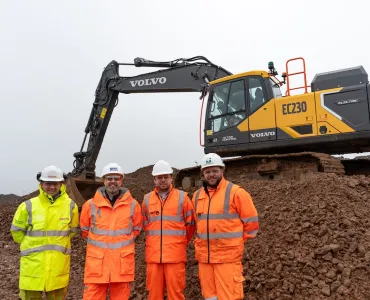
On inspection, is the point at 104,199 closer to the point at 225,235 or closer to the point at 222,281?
the point at 225,235

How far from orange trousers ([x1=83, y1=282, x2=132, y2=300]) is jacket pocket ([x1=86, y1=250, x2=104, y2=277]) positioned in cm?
13

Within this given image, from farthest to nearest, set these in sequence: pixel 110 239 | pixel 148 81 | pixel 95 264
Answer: pixel 148 81 → pixel 110 239 → pixel 95 264

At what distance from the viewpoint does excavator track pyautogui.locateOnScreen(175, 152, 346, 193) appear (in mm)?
7828

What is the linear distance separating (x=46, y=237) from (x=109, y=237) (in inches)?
26.3

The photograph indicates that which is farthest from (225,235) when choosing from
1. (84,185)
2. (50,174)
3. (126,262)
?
(84,185)

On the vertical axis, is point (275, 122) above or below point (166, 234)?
above

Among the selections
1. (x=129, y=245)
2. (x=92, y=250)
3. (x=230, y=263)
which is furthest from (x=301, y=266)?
(x=92, y=250)

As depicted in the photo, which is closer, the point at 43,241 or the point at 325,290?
the point at 43,241

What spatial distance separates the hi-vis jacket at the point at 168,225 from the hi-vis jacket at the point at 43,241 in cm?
90

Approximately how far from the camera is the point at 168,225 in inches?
175

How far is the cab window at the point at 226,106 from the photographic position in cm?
866

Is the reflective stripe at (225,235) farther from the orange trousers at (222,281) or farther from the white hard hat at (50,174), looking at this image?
the white hard hat at (50,174)

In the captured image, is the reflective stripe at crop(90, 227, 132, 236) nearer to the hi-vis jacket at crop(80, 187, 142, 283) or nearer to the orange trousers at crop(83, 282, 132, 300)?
the hi-vis jacket at crop(80, 187, 142, 283)

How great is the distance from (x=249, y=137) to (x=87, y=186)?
175 inches
